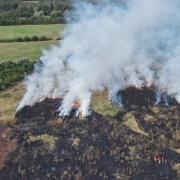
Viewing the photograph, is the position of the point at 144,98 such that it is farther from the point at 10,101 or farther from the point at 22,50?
the point at 22,50

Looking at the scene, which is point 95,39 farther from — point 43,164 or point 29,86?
point 43,164

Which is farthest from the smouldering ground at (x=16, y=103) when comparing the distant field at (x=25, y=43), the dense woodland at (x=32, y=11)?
the dense woodland at (x=32, y=11)

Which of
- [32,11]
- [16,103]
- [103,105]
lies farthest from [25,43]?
[103,105]

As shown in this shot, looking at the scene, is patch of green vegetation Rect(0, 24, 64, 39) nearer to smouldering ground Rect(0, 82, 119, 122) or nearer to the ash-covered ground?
smouldering ground Rect(0, 82, 119, 122)

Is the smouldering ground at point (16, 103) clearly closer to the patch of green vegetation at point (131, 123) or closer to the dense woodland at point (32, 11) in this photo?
the patch of green vegetation at point (131, 123)

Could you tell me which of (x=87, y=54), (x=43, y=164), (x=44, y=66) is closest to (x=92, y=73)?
(x=87, y=54)

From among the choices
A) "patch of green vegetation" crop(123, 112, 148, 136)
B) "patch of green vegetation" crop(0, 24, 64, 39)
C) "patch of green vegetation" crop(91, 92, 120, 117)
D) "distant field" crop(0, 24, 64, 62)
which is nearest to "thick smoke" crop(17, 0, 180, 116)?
"patch of green vegetation" crop(91, 92, 120, 117)
